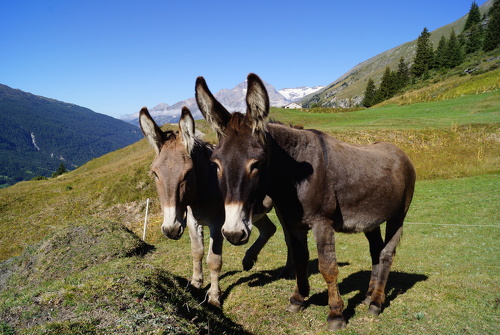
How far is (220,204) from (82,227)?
635cm

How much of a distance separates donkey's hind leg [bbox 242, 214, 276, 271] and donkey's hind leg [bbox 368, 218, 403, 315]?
2.58 metres

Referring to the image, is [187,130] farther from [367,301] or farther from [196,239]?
[367,301]

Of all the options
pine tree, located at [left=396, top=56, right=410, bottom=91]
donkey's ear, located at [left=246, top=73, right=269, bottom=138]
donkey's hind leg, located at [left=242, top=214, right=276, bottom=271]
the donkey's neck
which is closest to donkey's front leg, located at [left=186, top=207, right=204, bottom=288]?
the donkey's neck

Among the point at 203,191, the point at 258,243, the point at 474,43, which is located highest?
the point at 474,43

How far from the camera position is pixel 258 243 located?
7086mm

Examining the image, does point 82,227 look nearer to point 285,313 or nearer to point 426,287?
point 285,313

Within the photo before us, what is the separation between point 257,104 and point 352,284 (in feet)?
16.8

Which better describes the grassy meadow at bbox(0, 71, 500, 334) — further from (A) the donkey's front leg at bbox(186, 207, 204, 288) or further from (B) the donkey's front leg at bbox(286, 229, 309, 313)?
(A) the donkey's front leg at bbox(186, 207, 204, 288)

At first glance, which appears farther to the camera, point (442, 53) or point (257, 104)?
point (442, 53)

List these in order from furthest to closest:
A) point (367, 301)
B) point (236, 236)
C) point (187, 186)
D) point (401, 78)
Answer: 1. point (401, 78)
2. point (367, 301)
3. point (187, 186)
4. point (236, 236)

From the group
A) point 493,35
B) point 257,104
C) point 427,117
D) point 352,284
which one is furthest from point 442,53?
point 257,104

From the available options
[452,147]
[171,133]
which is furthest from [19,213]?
[452,147]

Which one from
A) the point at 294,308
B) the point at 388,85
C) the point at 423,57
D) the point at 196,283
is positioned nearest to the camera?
the point at 294,308

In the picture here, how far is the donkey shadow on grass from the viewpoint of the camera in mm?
5520
